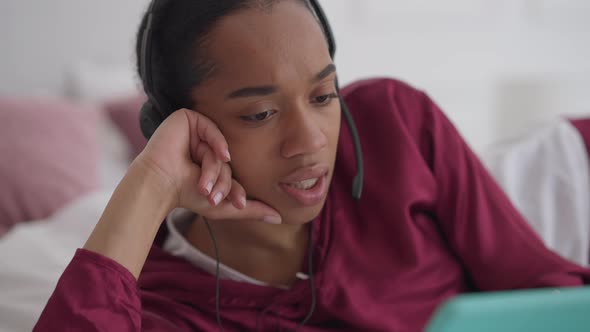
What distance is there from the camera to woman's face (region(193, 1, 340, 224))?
86cm

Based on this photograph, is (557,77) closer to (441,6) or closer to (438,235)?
(441,6)

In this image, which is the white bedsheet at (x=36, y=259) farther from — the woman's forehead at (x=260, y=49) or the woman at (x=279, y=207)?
the woman's forehead at (x=260, y=49)

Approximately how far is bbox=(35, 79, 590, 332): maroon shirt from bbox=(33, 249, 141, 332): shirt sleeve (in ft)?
0.46

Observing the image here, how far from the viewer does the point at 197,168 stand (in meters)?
0.95

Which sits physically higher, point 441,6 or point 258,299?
point 441,6

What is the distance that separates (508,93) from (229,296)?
2875 mm

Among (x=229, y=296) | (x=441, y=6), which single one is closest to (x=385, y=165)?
(x=229, y=296)

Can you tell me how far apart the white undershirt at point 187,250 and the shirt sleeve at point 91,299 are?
0.23 m

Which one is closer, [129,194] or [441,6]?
[129,194]

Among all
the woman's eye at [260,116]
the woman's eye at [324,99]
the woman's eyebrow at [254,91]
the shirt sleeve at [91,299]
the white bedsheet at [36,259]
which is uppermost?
the woman's eyebrow at [254,91]

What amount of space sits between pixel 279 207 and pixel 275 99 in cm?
17

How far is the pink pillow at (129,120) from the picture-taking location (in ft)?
6.97

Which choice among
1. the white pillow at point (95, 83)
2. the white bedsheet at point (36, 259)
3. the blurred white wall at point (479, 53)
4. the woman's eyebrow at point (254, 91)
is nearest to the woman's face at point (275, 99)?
the woman's eyebrow at point (254, 91)

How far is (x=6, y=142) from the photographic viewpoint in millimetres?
1747
